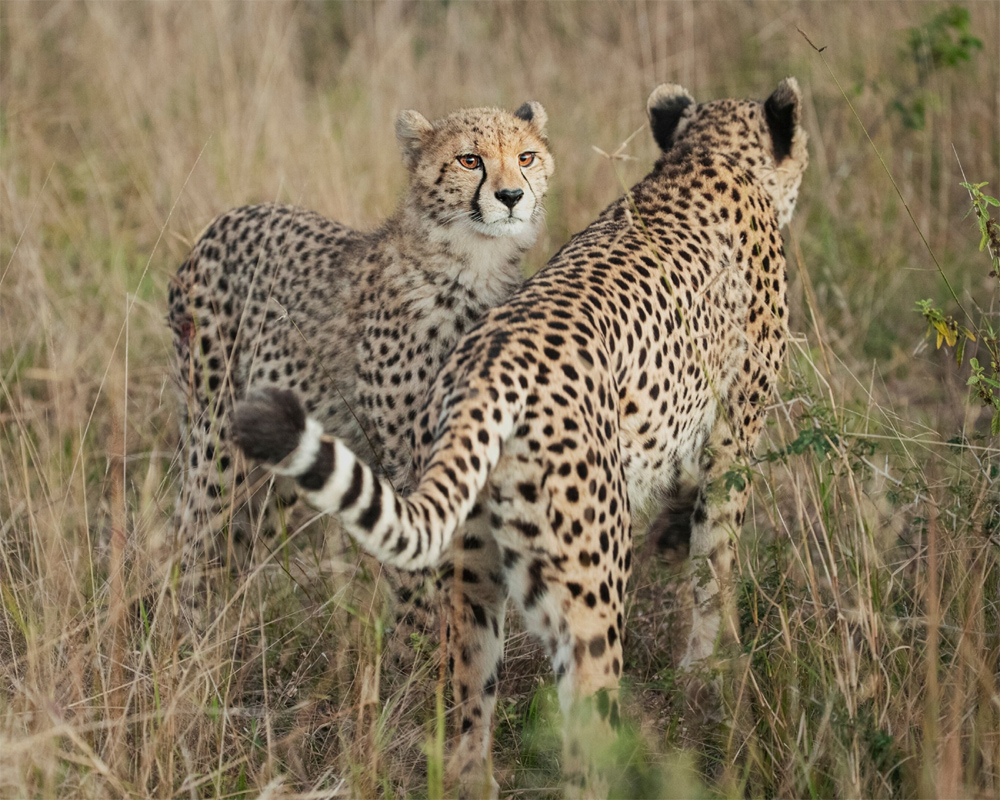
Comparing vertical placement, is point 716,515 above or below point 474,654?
above

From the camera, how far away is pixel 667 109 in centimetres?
357

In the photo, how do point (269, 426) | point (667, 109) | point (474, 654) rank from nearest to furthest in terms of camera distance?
point (269, 426), point (474, 654), point (667, 109)

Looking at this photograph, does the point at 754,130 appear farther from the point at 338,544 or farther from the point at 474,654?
the point at 474,654

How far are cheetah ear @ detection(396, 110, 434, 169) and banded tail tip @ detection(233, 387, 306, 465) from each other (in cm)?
169

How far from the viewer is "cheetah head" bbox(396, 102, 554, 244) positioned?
2.98m

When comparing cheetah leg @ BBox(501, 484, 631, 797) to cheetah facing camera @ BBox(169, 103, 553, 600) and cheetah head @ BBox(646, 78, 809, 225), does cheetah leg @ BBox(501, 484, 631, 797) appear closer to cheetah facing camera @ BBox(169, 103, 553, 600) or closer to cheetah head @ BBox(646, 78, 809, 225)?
cheetah facing camera @ BBox(169, 103, 553, 600)

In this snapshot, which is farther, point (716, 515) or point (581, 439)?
point (716, 515)

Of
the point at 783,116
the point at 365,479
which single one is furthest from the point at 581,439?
the point at 783,116

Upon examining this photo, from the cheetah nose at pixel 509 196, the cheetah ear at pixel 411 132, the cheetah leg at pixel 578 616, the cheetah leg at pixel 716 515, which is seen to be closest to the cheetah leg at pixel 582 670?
the cheetah leg at pixel 578 616

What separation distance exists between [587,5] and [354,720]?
548 centimetres

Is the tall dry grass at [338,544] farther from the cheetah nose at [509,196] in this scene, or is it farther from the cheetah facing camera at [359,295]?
the cheetah nose at [509,196]

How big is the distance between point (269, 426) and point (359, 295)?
1712mm

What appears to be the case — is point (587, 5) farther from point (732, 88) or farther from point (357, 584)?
point (357, 584)

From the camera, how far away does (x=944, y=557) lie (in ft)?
8.97
